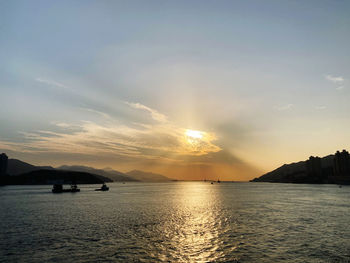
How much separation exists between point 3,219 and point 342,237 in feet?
251

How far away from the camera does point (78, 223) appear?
52.7m

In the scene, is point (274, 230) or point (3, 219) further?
point (3, 219)

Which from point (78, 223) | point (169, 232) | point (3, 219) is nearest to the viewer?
point (169, 232)

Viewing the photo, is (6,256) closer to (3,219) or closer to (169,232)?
(169,232)

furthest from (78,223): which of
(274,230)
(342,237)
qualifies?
(342,237)

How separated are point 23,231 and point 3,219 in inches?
789

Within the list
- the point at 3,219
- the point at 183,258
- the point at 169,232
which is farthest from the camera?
the point at 3,219

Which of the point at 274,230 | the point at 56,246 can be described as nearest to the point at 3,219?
the point at 56,246

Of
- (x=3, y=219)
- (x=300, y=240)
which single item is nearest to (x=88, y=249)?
(x=300, y=240)

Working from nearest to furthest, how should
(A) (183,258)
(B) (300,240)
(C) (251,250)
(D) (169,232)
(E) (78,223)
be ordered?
(A) (183,258) → (C) (251,250) → (B) (300,240) → (D) (169,232) → (E) (78,223)

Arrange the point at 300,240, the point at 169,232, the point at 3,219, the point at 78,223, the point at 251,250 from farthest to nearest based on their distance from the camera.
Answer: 1. the point at 3,219
2. the point at 78,223
3. the point at 169,232
4. the point at 300,240
5. the point at 251,250

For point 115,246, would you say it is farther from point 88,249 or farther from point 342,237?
point 342,237

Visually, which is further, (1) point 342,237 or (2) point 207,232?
(2) point 207,232

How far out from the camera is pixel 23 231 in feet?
145
